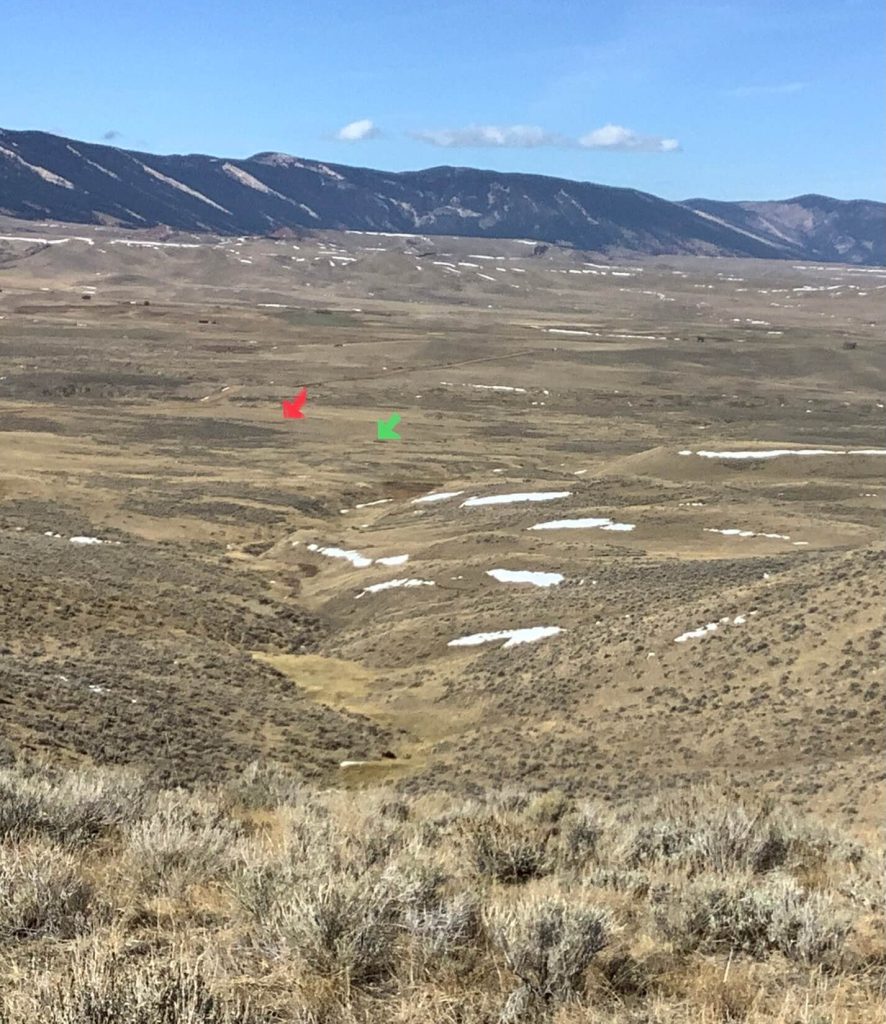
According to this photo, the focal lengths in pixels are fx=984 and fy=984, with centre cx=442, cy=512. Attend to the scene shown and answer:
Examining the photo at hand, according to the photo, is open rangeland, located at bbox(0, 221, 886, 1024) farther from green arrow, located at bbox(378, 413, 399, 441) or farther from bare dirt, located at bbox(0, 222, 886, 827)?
green arrow, located at bbox(378, 413, 399, 441)

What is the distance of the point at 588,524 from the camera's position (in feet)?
118

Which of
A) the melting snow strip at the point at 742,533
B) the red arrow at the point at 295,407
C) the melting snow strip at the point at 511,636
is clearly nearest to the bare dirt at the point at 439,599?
the melting snow strip at the point at 511,636

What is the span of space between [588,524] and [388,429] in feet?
121

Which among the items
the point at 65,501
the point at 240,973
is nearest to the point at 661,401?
the point at 65,501

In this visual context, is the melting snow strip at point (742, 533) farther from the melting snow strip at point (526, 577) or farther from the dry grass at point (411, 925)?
the dry grass at point (411, 925)

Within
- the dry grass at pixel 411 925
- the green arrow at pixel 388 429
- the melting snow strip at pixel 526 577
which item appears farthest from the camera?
the green arrow at pixel 388 429

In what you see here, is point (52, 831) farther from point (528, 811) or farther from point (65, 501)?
point (65, 501)

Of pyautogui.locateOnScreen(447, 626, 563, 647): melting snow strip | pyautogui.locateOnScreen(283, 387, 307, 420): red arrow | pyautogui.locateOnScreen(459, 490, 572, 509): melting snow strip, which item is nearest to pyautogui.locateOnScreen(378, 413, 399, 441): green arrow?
pyautogui.locateOnScreen(283, 387, 307, 420): red arrow

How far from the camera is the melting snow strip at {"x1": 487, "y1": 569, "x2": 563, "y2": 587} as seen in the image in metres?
28.7

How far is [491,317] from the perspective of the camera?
17262cm

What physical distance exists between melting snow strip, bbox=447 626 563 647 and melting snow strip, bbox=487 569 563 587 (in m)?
3.86

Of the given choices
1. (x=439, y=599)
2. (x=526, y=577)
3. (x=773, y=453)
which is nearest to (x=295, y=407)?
(x=773, y=453)

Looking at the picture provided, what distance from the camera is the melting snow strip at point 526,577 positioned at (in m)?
28.7

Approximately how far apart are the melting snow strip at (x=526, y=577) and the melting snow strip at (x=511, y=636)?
3.86m
